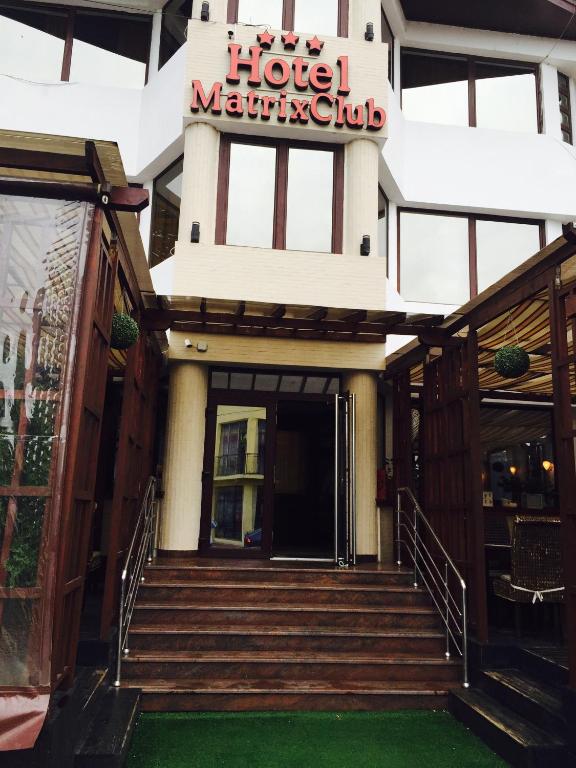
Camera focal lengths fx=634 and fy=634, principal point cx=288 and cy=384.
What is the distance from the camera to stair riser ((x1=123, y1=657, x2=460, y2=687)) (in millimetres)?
5527

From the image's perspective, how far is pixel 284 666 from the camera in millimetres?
5668

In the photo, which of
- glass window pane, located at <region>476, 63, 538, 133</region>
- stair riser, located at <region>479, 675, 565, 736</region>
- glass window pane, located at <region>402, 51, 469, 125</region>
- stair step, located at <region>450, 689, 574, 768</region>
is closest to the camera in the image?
stair step, located at <region>450, 689, 574, 768</region>

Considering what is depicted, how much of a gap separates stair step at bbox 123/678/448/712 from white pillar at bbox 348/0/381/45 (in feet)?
29.4

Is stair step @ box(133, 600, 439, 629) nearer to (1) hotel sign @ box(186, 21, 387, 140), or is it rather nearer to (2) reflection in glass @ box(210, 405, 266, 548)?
(2) reflection in glass @ box(210, 405, 266, 548)

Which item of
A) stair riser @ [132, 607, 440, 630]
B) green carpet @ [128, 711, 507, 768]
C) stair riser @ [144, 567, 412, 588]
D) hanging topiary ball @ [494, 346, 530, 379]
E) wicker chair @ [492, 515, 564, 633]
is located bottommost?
green carpet @ [128, 711, 507, 768]

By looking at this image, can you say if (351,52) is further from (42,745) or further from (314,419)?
(42,745)

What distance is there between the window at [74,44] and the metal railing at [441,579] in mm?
8214

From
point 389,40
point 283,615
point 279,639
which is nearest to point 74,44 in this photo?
point 389,40

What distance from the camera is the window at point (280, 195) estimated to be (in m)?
9.11

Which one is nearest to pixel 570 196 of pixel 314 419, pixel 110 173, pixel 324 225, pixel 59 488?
pixel 324 225


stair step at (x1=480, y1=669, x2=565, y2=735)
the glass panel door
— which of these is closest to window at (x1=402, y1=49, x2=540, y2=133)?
the glass panel door

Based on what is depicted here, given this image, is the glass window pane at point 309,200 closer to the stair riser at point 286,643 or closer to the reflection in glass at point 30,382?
the stair riser at point 286,643

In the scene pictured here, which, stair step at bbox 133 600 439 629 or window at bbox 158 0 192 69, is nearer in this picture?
stair step at bbox 133 600 439 629

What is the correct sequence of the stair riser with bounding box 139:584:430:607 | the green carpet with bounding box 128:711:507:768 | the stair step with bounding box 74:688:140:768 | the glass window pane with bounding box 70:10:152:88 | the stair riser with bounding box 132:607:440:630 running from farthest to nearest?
the glass window pane with bounding box 70:10:152:88, the stair riser with bounding box 139:584:430:607, the stair riser with bounding box 132:607:440:630, the green carpet with bounding box 128:711:507:768, the stair step with bounding box 74:688:140:768
